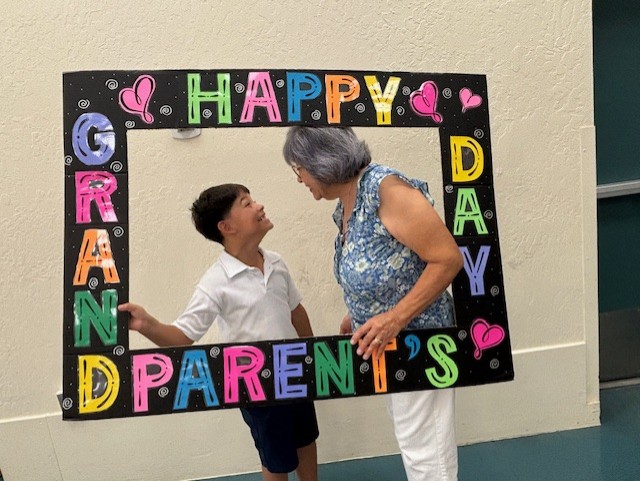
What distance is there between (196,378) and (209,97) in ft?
2.11

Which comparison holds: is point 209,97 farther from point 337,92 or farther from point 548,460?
point 548,460

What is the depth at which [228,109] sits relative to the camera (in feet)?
4.94

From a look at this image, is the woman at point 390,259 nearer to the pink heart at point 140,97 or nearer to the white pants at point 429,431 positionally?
the white pants at point 429,431

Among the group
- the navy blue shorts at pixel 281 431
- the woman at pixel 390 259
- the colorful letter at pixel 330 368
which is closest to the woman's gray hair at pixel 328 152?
the woman at pixel 390 259

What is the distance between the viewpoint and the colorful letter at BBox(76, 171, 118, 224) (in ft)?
4.78

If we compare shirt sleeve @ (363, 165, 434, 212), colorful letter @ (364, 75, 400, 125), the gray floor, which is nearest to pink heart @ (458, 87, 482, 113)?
colorful letter @ (364, 75, 400, 125)

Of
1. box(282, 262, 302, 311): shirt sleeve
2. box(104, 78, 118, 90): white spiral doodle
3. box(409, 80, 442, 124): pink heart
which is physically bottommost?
box(282, 262, 302, 311): shirt sleeve

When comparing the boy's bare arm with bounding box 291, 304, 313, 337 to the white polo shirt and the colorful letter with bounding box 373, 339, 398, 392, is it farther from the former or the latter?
the colorful letter with bounding box 373, 339, 398, 392

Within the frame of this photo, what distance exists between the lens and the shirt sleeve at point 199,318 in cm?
154

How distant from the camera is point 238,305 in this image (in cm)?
152

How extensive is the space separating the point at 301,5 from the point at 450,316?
108 centimetres

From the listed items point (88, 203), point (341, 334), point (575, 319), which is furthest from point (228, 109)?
point (575, 319)

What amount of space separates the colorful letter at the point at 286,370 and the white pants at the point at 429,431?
0.26m

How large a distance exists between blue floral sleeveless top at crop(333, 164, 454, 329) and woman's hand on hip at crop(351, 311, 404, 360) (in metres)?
0.03
